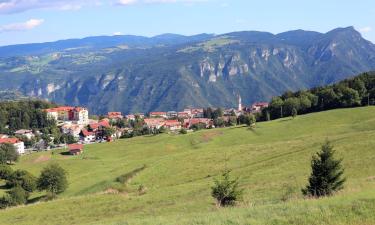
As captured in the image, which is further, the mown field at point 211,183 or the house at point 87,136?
the house at point 87,136

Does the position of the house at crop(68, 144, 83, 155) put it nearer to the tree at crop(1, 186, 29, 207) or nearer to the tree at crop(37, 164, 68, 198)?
the tree at crop(37, 164, 68, 198)

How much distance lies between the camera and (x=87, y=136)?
7382 inches

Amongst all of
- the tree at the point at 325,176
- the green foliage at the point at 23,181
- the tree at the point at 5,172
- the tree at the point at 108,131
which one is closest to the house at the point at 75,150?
the tree at the point at 5,172

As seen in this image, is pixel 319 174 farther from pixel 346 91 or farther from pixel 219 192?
pixel 346 91

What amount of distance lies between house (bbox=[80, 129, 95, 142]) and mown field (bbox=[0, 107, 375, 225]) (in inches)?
2959

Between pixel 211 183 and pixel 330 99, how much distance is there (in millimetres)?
99775

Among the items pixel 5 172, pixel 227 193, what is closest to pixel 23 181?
pixel 5 172

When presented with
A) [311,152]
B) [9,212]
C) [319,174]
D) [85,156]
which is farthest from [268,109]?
[319,174]

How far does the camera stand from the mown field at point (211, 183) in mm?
19484

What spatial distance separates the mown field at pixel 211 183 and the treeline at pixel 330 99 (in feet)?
73.9

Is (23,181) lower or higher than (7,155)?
higher

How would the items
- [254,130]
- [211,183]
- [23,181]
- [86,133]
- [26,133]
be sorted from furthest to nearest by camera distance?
[86,133], [26,133], [254,130], [23,181], [211,183]

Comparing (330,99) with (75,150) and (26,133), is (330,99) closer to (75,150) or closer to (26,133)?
(75,150)

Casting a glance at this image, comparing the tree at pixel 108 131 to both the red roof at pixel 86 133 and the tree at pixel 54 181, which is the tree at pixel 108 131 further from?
the tree at pixel 54 181
